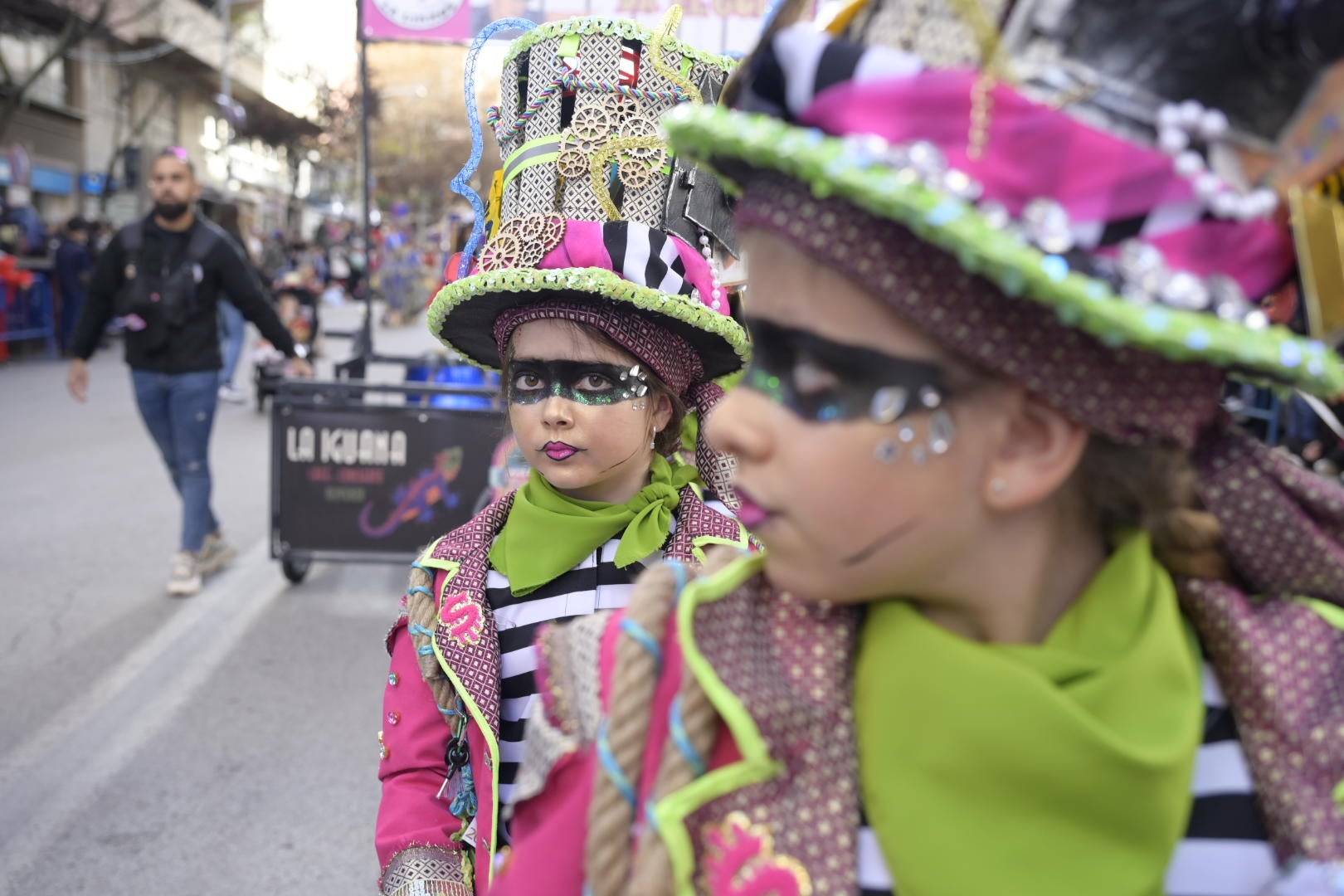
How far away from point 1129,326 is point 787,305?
319 millimetres

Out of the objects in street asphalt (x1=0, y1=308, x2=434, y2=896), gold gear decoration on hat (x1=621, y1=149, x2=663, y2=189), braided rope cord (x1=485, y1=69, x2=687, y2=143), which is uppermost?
braided rope cord (x1=485, y1=69, x2=687, y2=143)

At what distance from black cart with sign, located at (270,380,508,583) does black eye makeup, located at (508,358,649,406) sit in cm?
357

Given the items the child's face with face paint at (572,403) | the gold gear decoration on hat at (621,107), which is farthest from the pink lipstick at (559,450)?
the gold gear decoration on hat at (621,107)

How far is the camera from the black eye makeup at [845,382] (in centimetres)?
99

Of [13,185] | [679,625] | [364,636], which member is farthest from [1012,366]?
[13,185]

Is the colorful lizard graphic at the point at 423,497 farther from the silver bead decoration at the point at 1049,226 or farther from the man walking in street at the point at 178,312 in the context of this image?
the silver bead decoration at the point at 1049,226

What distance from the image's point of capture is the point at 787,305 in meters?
1.04

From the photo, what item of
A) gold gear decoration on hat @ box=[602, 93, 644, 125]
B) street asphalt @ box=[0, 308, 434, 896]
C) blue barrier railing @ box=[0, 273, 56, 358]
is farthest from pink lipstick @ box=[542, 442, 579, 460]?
blue barrier railing @ box=[0, 273, 56, 358]

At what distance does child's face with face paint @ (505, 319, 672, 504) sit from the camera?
201 centimetres

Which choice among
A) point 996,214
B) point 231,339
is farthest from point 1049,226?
point 231,339

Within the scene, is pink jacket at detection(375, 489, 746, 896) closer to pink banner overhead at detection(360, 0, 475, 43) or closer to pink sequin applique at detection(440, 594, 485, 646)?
pink sequin applique at detection(440, 594, 485, 646)

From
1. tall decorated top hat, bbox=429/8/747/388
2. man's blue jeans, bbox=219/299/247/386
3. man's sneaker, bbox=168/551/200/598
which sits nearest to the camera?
tall decorated top hat, bbox=429/8/747/388

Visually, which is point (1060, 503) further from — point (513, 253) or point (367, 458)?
point (367, 458)

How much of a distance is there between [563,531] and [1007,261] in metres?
1.23
